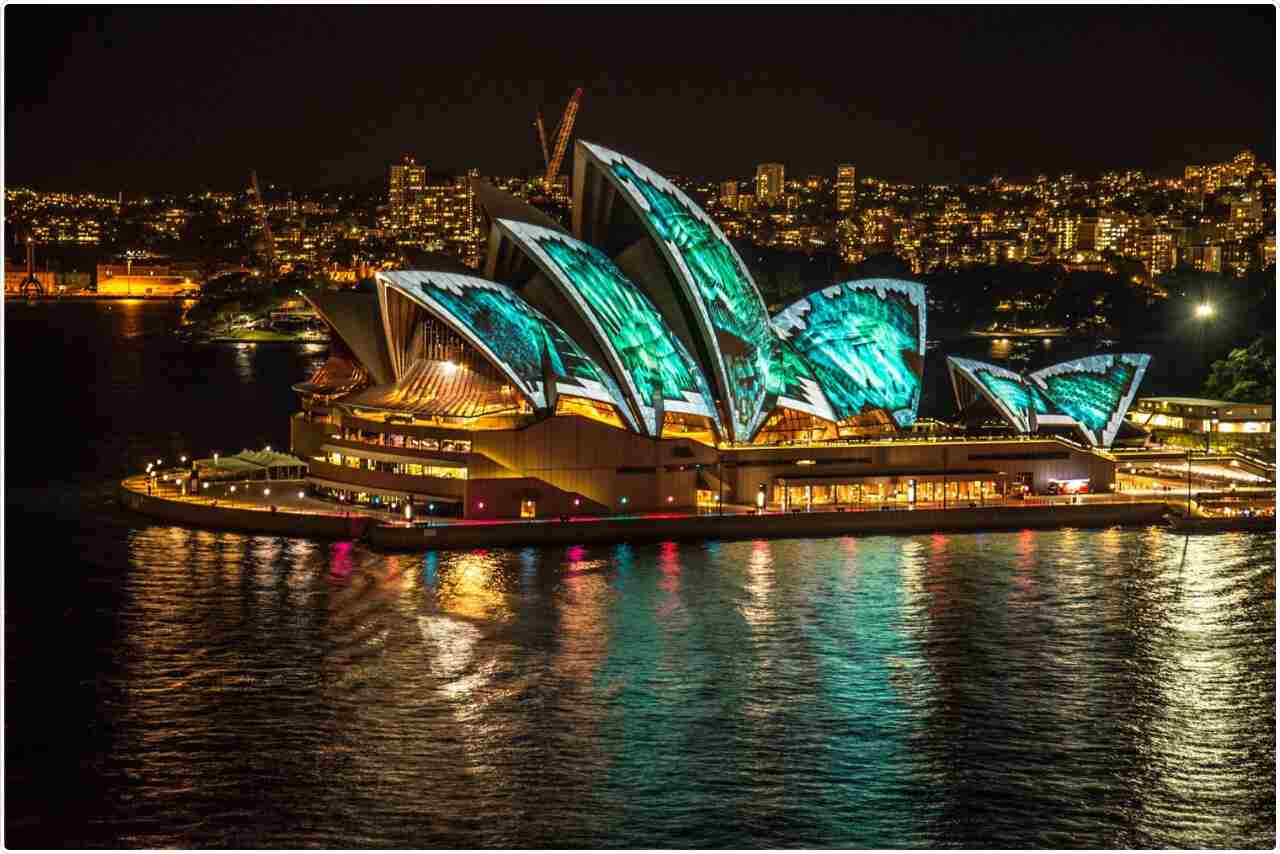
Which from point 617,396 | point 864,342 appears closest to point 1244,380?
point 864,342

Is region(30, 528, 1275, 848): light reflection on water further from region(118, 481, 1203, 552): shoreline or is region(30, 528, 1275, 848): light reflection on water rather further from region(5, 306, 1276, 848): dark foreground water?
region(118, 481, 1203, 552): shoreline

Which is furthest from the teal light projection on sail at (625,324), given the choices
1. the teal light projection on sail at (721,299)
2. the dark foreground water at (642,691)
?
the dark foreground water at (642,691)

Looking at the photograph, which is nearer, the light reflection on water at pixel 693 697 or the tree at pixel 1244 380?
the light reflection on water at pixel 693 697

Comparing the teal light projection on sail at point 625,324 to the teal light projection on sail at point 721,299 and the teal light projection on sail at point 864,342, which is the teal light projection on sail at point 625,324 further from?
the teal light projection on sail at point 864,342

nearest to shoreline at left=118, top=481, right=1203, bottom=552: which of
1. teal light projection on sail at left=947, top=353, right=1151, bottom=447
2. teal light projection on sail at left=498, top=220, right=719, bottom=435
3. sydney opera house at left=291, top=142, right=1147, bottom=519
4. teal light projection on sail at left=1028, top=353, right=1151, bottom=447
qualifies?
sydney opera house at left=291, top=142, right=1147, bottom=519

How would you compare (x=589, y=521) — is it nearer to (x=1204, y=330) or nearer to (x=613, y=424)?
(x=613, y=424)

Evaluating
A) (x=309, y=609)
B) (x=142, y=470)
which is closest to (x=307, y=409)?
(x=142, y=470)

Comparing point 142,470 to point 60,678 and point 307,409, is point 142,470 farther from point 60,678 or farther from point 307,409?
point 60,678
